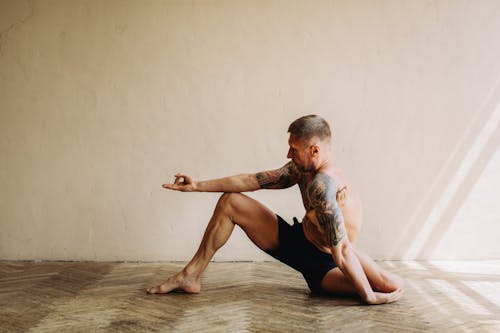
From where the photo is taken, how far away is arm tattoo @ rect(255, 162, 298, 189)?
11.3ft

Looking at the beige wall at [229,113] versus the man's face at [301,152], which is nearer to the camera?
the man's face at [301,152]

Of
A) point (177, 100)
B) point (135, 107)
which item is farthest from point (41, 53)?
point (177, 100)

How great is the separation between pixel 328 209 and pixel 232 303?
813mm

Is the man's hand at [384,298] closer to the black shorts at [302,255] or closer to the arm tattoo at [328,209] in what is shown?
the black shorts at [302,255]

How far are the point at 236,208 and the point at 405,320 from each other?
1152 mm

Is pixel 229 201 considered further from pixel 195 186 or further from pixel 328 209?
pixel 328 209

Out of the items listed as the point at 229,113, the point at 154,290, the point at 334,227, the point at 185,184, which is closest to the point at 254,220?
the point at 185,184

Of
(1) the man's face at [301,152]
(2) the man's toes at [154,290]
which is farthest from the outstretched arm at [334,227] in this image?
(2) the man's toes at [154,290]

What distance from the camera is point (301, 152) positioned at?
3.08 metres

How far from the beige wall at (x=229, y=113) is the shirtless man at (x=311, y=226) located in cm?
111

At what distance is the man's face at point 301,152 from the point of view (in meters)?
3.06

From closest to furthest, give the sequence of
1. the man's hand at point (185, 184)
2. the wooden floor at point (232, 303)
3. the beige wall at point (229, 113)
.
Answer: the wooden floor at point (232, 303) < the man's hand at point (185, 184) < the beige wall at point (229, 113)

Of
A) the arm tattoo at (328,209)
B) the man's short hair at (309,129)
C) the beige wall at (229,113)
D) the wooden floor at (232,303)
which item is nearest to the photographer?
the wooden floor at (232,303)

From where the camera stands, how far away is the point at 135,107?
14.6 feet
